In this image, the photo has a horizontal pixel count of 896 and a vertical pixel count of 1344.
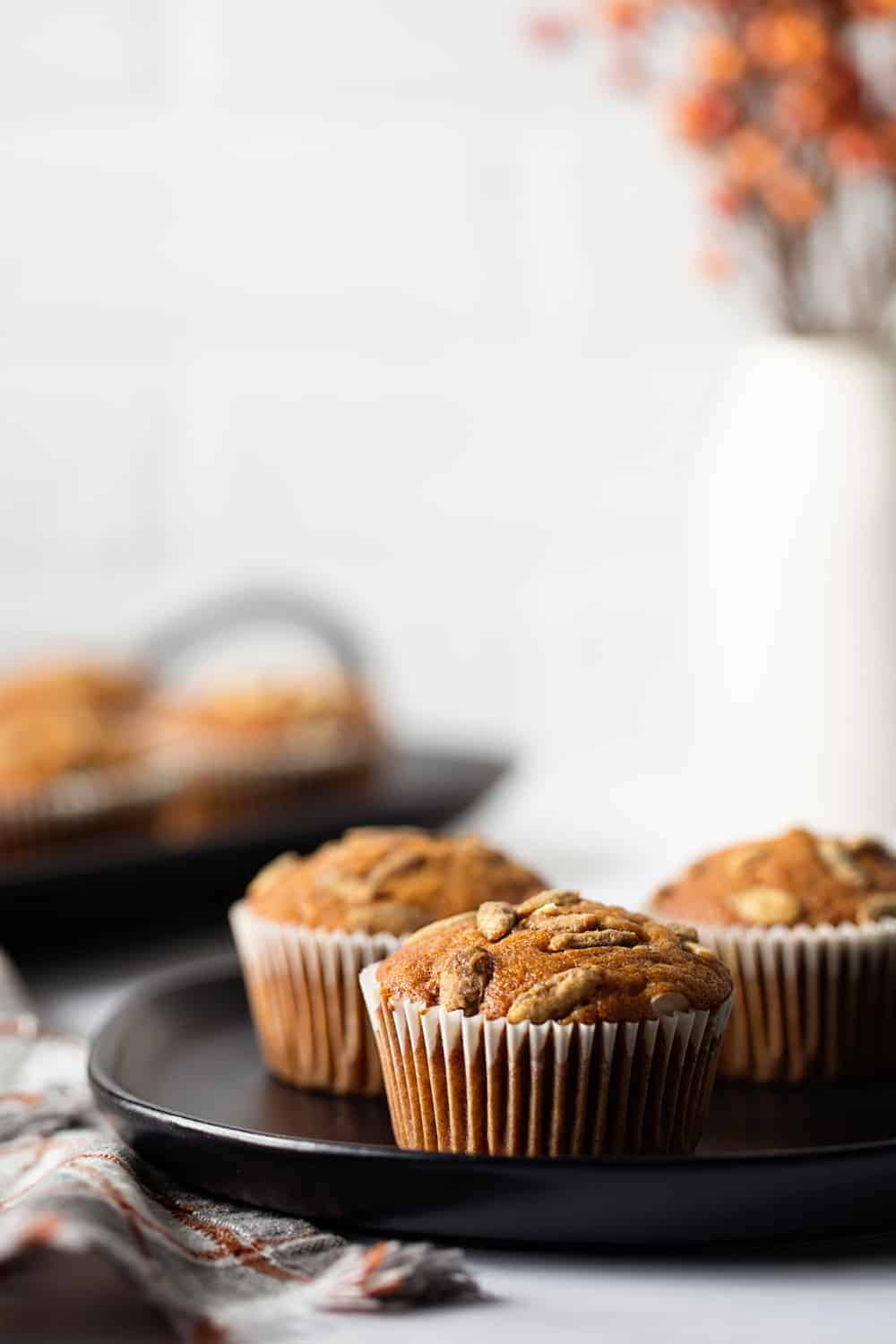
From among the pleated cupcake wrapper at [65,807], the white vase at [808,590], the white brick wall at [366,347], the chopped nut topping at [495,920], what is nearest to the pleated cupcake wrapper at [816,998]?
the chopped nut topping at [495,920]

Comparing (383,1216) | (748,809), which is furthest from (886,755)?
(383,1216)

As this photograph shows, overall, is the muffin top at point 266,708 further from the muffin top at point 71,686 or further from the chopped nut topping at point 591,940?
the chopped nut topping at point 591,940

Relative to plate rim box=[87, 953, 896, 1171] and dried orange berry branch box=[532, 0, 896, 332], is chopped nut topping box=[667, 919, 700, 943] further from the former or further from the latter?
dried orange berry branch box=[532, 0, 896, 332]

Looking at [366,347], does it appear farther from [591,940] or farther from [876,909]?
[591,940]

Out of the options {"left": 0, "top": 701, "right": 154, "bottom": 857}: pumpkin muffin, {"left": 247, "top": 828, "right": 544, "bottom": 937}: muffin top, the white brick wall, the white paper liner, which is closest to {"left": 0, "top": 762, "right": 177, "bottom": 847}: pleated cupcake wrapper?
{"left": 0, "top": 701, "right": 154, "bottom": 857}: pumpkin muffin

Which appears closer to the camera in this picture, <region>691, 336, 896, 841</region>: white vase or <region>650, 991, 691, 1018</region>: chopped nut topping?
<region>650, 991, 691, 1018</region>: chopped nut topping

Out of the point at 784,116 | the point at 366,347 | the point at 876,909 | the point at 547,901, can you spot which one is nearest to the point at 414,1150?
the point at 547,901
